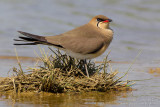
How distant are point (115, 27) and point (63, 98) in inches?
288

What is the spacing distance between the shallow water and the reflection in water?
7cm

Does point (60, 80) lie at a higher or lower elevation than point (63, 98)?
higher

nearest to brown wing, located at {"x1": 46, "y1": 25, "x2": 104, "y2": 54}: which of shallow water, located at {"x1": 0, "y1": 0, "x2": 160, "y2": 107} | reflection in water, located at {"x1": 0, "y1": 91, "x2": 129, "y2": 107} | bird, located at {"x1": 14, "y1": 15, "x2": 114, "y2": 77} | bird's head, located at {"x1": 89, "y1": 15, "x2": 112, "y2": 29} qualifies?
bird, located at {"x1": 14, "y1": 15, "x2": 114, "y2": 77}

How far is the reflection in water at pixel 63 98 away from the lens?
4889 mm

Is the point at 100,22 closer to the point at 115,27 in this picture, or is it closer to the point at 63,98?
the point at 63,98

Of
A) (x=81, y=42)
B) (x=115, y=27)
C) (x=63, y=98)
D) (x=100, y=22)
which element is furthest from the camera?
(x=115, y=27)

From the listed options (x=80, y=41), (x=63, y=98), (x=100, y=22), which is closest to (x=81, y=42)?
(x=80, y=41)

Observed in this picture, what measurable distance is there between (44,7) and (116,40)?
4.57 m

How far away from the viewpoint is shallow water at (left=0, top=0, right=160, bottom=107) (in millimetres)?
6445

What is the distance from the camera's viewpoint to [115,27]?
12.2m

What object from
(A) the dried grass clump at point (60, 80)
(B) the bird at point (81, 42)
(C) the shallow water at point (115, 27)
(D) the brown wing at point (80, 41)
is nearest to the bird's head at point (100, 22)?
(B) the bird at point (81, 42)

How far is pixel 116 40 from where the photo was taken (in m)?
10.7

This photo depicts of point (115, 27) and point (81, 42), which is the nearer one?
point (81, 42)

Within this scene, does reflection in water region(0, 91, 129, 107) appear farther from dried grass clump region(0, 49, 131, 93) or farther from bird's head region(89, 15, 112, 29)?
bird's head region(89, 15, 112, 29)
